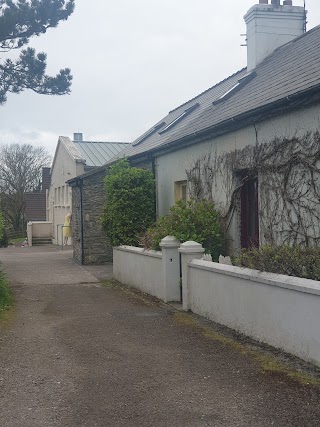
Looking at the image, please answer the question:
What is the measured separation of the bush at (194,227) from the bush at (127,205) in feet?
10.7

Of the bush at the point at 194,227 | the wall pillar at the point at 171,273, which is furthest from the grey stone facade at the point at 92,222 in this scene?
the wall pillar at the point at 171,273

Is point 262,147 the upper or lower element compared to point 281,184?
upper

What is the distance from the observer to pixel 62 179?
3375cm

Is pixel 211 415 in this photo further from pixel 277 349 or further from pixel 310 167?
pixel 310 167

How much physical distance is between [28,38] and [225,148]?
717cm

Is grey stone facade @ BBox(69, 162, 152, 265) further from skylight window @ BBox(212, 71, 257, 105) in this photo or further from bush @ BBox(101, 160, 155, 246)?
skylight window @ BBox(212, 71, 257, 105)

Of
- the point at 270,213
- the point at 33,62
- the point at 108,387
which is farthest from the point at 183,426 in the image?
the point at 33,62

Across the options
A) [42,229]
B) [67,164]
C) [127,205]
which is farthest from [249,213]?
[42,229]

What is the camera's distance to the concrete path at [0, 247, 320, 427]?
4.80m

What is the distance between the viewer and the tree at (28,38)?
1510 centimetres

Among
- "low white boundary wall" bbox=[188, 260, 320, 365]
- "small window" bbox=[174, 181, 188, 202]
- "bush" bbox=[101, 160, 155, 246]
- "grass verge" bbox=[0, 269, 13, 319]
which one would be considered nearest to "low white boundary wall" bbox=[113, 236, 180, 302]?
"bush" bbox=[101, 160, 155, 246]

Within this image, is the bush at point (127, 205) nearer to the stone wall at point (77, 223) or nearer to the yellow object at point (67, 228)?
the stone wall at point (77, 223)

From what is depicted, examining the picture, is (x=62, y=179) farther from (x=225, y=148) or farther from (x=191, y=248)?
(x=191, y=248)

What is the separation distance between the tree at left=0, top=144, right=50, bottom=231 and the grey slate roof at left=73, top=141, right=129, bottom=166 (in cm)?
1931
